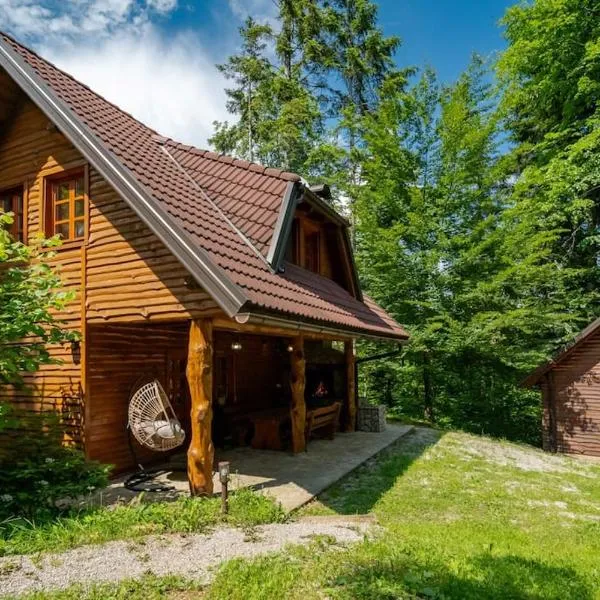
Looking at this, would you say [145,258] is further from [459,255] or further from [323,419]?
[459,255]

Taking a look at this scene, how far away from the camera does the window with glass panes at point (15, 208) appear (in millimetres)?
8213

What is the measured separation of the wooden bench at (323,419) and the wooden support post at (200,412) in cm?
389

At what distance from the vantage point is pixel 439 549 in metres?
4.75

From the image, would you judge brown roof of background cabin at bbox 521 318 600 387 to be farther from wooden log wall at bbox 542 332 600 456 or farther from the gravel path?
the gravel path

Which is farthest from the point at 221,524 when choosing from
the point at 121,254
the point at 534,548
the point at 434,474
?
the point at 434,474

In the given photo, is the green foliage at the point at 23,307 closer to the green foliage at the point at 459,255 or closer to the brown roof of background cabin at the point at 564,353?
the green foliage at the point at 459,255

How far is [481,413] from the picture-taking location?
56.0 feet

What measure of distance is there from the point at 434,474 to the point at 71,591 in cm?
640

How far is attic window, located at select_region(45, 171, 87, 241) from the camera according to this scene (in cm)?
771

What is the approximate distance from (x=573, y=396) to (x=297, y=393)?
8.58 m

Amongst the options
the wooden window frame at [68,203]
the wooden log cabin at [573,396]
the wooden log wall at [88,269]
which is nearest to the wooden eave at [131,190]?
the wooden log wall at [88,269]

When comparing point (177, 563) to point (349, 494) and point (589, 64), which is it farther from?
point (589, 64)

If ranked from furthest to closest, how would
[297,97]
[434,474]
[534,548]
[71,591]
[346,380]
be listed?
[297,97] → [346,380] → [434,474] → [534,548] → [71,591]

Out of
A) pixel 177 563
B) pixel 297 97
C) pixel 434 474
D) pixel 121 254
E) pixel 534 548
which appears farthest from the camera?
pixel 297 97
